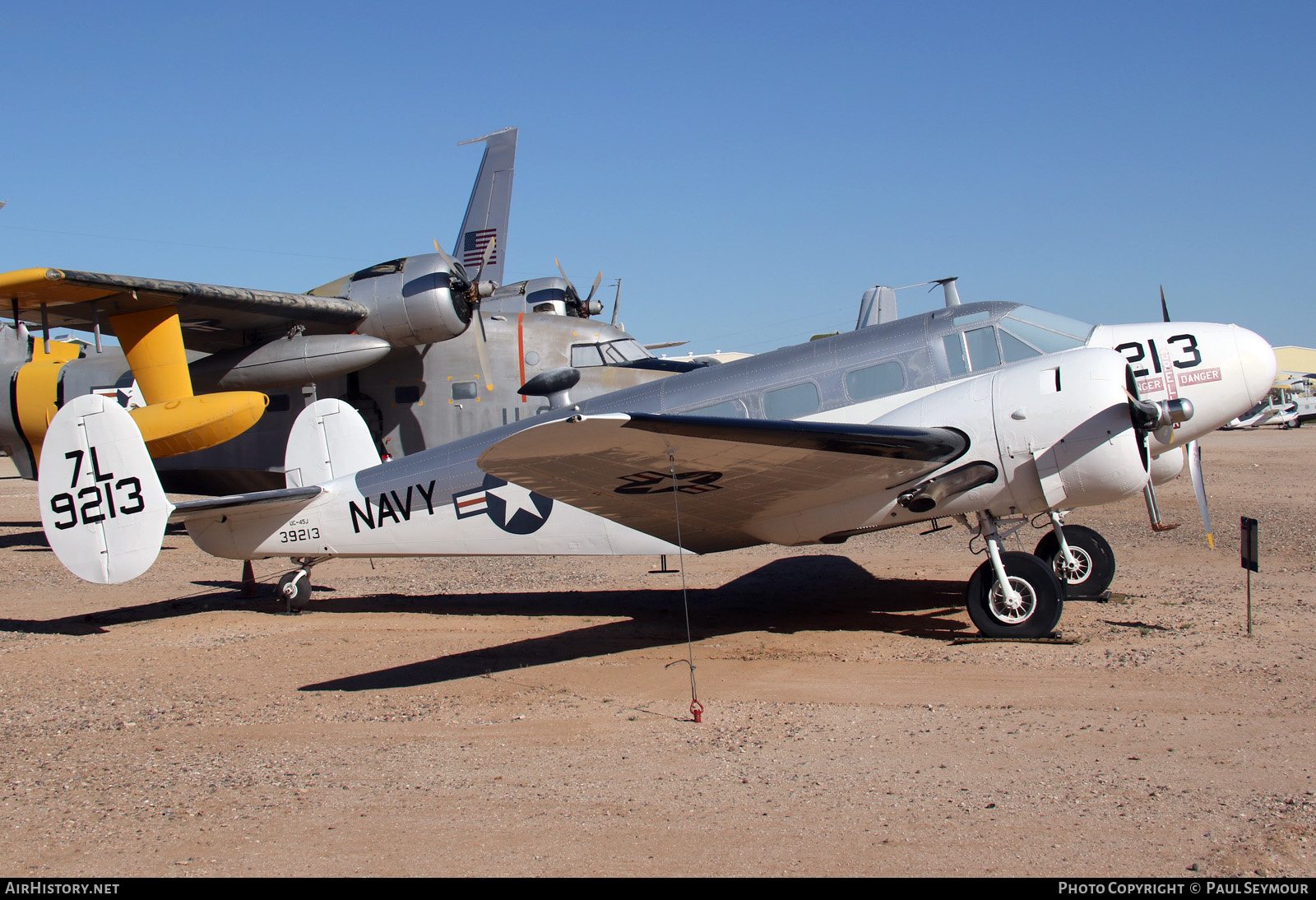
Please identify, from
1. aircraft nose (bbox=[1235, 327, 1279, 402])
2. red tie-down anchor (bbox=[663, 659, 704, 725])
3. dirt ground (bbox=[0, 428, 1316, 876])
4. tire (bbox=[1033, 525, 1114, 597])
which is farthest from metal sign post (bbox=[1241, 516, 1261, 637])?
red tie-down anchor (bbox=[663, 659, 704, 725])

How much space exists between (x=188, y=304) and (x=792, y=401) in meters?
9.78

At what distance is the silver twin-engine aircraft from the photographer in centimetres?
720

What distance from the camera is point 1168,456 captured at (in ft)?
31.5

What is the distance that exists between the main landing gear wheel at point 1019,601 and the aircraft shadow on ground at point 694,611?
45 centimetres

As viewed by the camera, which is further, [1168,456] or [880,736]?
[1168,456]

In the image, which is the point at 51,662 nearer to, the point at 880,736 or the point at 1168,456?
the point at 880,736

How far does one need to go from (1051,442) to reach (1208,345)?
68.2 inches

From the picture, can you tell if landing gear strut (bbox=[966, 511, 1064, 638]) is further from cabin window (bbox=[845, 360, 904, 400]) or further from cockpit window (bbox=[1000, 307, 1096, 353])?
cockpit window (bbox=[1000, 307, 1096, 353])

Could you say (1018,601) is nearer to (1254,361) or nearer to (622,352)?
(1254,361)

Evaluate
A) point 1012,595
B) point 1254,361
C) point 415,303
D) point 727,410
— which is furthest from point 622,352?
point 1254,361

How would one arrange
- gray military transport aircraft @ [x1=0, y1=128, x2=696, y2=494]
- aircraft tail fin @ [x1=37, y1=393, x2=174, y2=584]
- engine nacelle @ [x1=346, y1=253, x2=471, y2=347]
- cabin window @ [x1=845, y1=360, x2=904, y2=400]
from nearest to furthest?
cabin window @ [x1=845, y1=360, x2=904, y2=400], aircraft tail fin @ [x1=37, y1=393, x2=174, y2=584], gray military transport aircraft @ [x1=0, y1=128, x2=696, y2=494], engine nacelle @ [x1=346, y1=253, x2=471, y2=347]

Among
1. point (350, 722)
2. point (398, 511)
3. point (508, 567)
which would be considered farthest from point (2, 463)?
point (350, 722)

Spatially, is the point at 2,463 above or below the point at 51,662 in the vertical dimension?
above

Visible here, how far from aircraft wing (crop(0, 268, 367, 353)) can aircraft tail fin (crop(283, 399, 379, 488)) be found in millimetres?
3906
